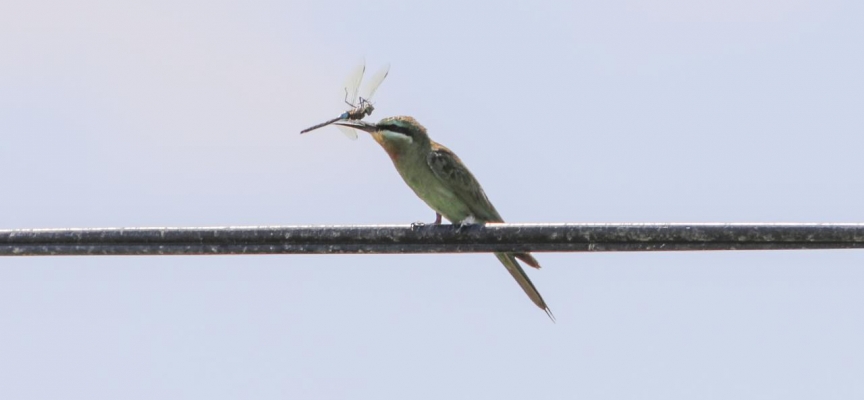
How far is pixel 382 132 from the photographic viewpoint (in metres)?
7.25

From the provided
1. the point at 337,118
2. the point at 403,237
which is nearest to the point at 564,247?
the point at 403,237

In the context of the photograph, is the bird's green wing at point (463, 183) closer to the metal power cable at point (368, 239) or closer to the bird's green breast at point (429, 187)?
the bird's green breast at point (429, 187)

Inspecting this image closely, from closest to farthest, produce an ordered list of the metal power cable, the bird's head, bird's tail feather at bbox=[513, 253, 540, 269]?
the metal power cable
bird's tail feather at bbox=[513, 253, 540, 269]
the bird's head

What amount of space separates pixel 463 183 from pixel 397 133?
1.52 feet

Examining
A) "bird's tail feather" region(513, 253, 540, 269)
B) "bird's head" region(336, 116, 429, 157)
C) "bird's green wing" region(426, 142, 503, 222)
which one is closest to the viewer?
"bird's tail feather" region(513, 253, 540, 269)

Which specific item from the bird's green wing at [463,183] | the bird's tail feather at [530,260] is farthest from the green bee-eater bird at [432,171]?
the bird's tail feather at [530,260]

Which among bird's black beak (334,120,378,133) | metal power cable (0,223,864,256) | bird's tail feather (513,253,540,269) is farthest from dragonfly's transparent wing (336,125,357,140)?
metal power cable (0,223,864,256)

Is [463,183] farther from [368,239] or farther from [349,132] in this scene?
[368,239]

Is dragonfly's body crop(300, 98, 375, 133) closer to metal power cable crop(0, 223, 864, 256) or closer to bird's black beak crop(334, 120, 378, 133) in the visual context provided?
bird's black beak crop(334, 120, 378, 133)

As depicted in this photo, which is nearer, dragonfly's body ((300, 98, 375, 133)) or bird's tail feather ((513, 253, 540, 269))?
bird's tail feather ((513, 253, 540, 269))

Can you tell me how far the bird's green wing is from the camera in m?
7.06

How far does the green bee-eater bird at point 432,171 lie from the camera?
23.2 feet

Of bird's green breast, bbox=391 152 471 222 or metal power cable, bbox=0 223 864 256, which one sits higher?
bird's green breast, bbox=391 152 471 222

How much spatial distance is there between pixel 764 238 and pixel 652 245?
339mm
